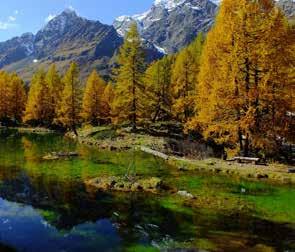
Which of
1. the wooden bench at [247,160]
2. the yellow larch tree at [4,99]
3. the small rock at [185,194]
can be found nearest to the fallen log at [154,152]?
the wooden bench at [247,160]

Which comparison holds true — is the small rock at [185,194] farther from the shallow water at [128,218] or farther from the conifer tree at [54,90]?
the conifer tree at [54,90]

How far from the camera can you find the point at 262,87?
119 ft

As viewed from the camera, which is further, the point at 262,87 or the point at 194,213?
the point at 262,87

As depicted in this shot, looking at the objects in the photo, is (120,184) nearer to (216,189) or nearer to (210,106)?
(216,189)

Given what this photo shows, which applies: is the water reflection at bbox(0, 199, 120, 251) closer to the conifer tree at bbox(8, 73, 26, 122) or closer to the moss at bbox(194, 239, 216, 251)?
the moss at bbox(194, 239, 216, 251)

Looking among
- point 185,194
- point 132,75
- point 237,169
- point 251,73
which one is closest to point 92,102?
point 132,75

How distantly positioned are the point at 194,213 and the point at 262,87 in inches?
619

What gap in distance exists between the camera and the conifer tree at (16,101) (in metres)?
108

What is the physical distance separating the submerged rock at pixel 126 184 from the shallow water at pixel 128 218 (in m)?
1.08

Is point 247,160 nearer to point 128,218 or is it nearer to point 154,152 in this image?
point 154,152

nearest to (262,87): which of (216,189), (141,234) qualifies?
(216,189)

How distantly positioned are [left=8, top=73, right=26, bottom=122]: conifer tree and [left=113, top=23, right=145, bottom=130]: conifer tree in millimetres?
43776

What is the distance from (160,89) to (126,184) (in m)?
57.8

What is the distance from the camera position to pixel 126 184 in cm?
3033
